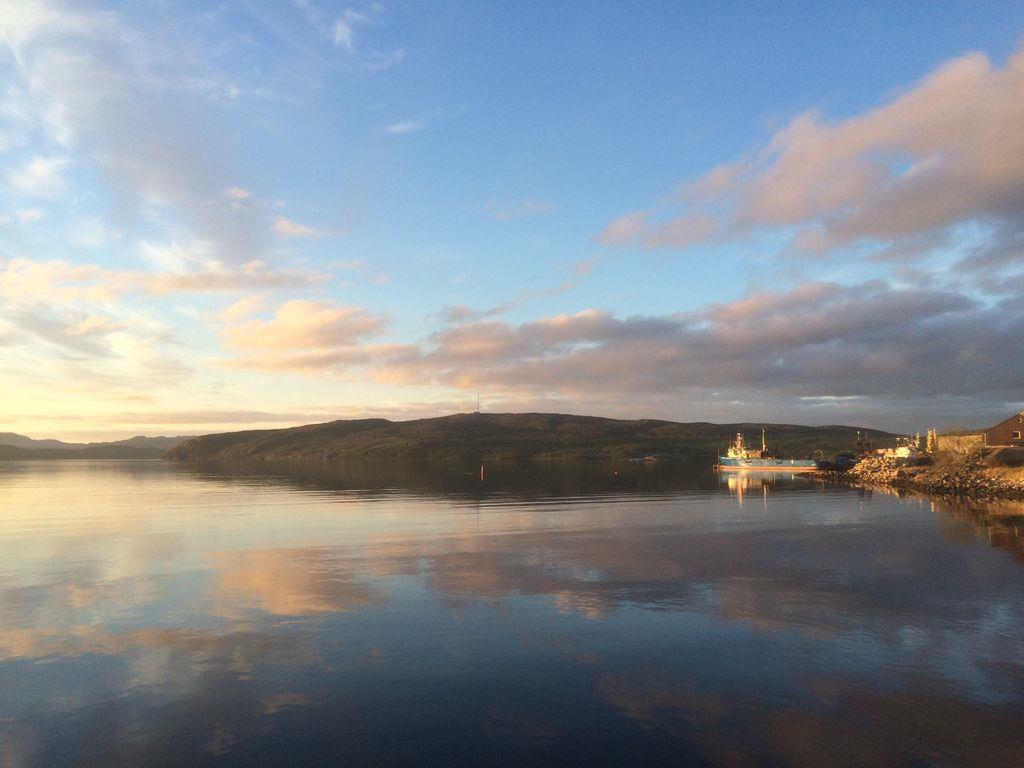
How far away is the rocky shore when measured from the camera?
73.2m

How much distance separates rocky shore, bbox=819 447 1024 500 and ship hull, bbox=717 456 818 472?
44.0m

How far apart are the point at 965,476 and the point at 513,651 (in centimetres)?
8331

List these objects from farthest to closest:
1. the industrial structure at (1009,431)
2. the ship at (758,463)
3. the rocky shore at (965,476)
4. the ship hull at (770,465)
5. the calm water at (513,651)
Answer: the ship at (758,463) → the ship hull at (770,465) → the industrial structure at (1009,431) → the rocky shore at (965,476) → the calm water at (513,651)

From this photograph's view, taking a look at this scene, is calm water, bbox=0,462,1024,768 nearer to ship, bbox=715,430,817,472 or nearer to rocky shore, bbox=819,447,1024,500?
rocky shore, bbox=819,447,1024,500

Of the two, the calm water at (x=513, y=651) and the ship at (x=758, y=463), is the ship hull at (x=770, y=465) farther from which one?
the calm water at (x=513, y=651)

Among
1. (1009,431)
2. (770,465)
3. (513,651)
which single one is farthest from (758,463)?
(513,651)

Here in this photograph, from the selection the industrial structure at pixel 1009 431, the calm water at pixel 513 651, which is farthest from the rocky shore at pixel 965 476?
the calm water at pixel 513 651

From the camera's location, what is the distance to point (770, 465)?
16325 cm

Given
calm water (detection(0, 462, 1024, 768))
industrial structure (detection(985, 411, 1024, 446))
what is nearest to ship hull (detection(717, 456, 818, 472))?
industrial structure (detection(985, 411, 1024, 446))

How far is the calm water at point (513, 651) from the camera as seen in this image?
555 inches

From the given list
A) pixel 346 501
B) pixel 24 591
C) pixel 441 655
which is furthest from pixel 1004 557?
pixel 346 501

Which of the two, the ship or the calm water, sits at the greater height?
the ship

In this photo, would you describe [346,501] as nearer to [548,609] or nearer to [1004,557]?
[548,609]

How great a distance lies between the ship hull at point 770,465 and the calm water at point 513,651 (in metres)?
117
